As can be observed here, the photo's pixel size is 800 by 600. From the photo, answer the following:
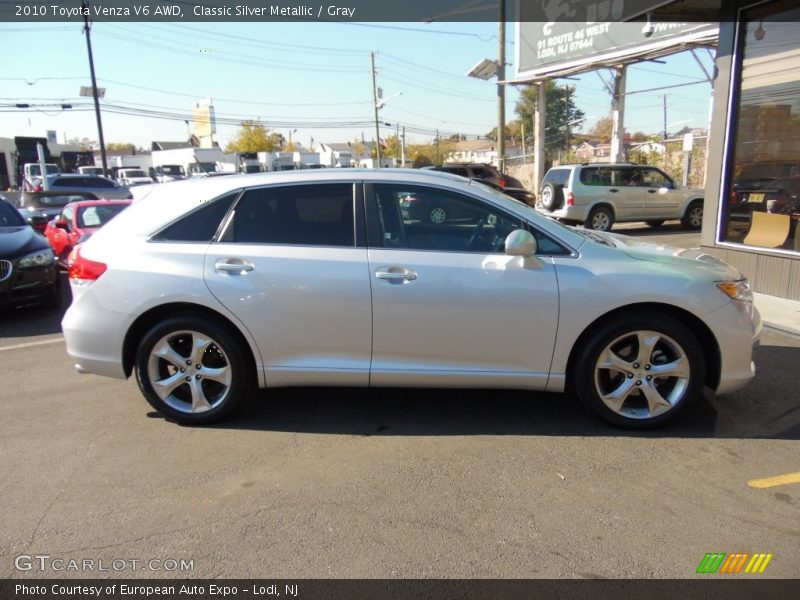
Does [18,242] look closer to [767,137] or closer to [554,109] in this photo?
[767,137]

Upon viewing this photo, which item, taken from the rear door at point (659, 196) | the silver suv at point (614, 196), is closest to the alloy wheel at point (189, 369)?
the silver suv at point (614, 196)

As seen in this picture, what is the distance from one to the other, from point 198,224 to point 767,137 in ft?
25.0


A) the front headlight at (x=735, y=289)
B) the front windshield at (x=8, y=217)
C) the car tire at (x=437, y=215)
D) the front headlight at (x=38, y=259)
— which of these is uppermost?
the car tire at (x=437, y=215)

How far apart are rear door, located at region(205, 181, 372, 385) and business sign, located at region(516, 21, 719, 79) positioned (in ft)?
42.4

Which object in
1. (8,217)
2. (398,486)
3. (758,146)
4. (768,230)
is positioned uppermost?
(758,146)

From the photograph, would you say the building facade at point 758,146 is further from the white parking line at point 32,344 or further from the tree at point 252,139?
the tree at point 252,139

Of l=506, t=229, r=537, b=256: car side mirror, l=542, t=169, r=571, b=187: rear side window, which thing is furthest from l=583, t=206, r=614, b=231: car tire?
l=506, t=229, r=537, b=256: car side mirror

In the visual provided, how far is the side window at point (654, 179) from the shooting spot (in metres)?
14.8

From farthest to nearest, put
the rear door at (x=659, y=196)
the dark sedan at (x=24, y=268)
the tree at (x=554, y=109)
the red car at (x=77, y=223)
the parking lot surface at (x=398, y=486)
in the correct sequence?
the tree at (x=554, y=109)
the rear door at (x=659, y=196)
the red car at (x=77, y=223)
the dark sedan at (x=24, y=268)
the parking lot surface at (x=398, y=486)

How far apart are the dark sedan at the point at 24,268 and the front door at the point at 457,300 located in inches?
210

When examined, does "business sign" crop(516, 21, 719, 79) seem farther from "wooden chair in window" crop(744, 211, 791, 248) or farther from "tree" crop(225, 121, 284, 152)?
"tree" crop(225, 121, 284, 152)

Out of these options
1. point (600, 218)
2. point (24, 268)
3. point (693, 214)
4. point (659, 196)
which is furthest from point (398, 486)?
point (693, 214)

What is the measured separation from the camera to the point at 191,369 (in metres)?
3.85

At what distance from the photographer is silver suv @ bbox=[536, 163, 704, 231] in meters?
14.2
